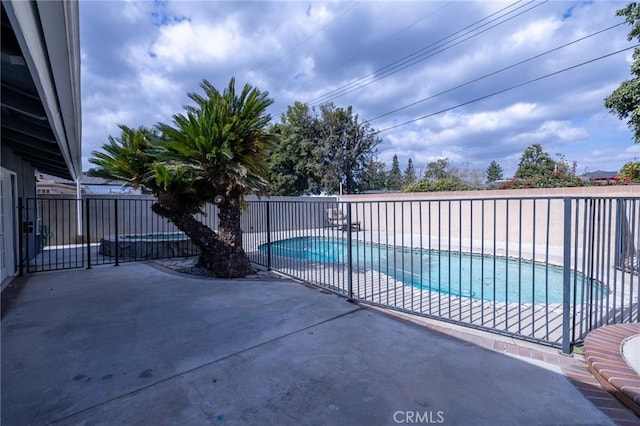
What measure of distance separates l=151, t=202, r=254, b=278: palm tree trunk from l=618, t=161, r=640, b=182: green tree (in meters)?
14.0

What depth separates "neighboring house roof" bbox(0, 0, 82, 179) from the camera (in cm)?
196

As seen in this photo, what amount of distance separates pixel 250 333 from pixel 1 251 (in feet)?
17.7

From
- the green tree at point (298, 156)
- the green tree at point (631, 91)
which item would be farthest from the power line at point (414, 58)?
the green tree at point (298, 156)

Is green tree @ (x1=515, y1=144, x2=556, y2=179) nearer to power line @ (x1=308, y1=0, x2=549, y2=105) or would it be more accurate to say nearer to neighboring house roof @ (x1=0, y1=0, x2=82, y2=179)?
power line @ (x1=308, y1=0, x2=549, y2=105)

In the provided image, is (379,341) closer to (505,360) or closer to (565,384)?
(505,360)

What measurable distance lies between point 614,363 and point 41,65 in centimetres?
538

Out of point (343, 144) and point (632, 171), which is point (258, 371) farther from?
point (343, 144)

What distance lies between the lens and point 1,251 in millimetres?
5512

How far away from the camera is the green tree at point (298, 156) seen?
80.7ft

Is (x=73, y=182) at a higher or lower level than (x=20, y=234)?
higher

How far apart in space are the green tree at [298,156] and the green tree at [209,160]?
17.5 m

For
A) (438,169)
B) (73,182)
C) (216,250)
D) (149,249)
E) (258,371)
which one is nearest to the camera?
(258,371)

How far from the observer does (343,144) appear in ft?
85.4

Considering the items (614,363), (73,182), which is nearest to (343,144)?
(73,182)
